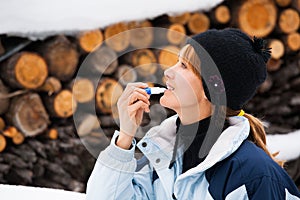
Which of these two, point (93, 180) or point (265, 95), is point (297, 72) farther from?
point (93, 180)

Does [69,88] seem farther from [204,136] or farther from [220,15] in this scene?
[204,136]

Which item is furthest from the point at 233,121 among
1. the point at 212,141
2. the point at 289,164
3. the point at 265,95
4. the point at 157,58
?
the point at 265,95

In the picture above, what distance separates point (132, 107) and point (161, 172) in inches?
7.3

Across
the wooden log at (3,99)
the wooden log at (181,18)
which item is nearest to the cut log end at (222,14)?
the wooden log at (181,18)

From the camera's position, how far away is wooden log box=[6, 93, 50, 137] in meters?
2.28

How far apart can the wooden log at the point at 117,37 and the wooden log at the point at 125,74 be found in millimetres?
136

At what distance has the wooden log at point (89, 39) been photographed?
2352 millimetres

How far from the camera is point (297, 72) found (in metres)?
3.22

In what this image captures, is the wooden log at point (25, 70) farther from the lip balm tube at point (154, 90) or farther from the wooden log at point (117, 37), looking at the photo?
the lip balm tube at point (154, 90)

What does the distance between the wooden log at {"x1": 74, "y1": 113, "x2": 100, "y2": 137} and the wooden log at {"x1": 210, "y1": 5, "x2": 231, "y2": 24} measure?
1.02 metres

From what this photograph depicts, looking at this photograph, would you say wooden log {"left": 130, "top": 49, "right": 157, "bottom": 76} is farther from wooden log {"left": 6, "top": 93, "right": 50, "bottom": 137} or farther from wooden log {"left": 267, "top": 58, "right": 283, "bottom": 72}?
wooden log {"left": 267, "top": 58, "right": 283, "bottom": 72}

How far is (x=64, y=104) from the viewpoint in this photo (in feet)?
7.85

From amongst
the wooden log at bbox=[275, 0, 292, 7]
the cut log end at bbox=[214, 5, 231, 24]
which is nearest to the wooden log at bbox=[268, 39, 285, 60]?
the wooden log at bbox=[275, 0, 292, 7]

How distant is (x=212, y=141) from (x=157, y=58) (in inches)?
59.9
